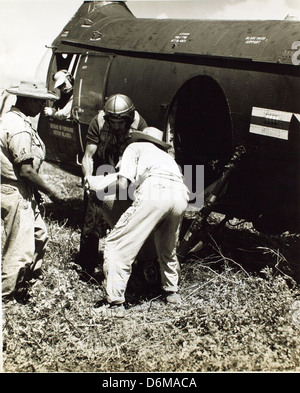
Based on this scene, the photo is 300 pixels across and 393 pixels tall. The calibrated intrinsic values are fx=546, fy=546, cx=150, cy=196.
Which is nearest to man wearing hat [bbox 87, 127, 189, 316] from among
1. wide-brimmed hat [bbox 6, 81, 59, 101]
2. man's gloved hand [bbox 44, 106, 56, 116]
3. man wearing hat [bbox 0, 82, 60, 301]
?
man wearing hat [bbox 0, 82, 60, 301]

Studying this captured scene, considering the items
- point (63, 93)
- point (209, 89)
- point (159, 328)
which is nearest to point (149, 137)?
point (159, 328)

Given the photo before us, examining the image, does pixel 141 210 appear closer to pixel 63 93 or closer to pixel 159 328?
pixel 159 328

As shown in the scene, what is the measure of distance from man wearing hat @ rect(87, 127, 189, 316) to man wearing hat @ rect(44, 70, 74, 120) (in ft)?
12.3

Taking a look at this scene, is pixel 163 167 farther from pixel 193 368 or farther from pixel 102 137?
pixel 193 368

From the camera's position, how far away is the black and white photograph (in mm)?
5129

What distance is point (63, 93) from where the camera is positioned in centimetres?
971

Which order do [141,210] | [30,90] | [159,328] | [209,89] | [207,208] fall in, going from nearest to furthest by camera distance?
[141,210] < [159,328] < [30,90] < [207,208] < [209,89]

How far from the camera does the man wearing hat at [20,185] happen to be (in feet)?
18.0

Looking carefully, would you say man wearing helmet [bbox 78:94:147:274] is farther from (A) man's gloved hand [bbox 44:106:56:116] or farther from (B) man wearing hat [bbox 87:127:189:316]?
(A) man's gloved hand [bbox 44:106:56:116]

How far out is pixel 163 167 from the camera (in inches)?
216

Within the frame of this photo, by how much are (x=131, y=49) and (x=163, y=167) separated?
3.07 metres

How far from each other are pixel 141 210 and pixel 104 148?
142 cm
